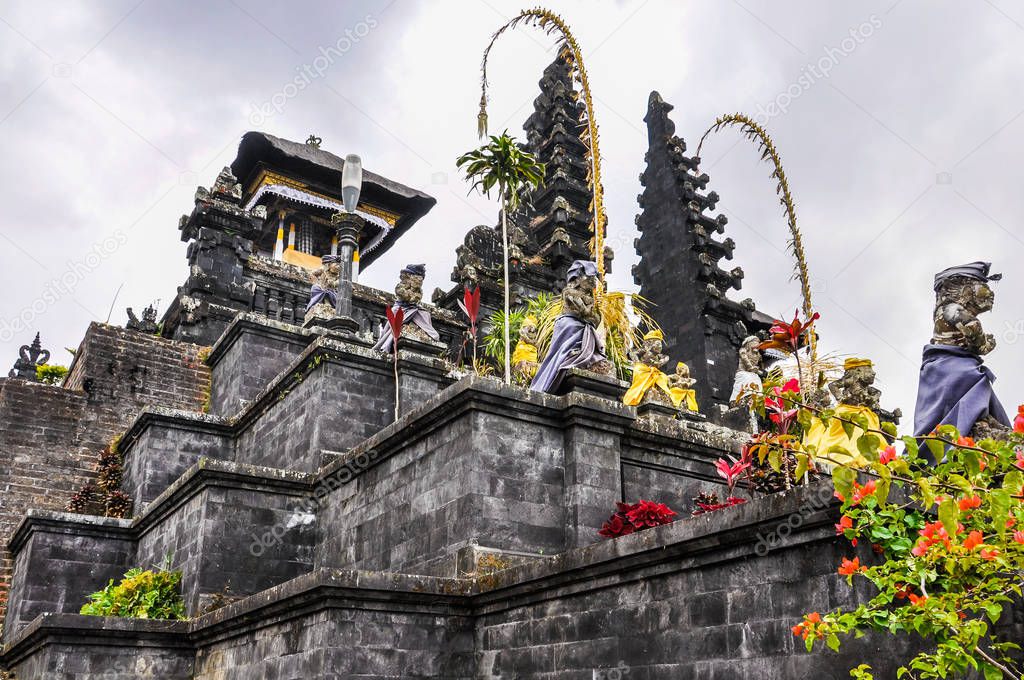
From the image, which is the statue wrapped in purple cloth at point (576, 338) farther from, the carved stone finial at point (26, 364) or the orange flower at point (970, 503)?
the carved stone finial at point (26, 364)

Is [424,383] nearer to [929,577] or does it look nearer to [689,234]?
[929,577]

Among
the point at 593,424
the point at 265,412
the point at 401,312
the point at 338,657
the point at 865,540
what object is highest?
the point at 401,312

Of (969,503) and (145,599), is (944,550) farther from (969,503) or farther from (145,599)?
(145,599)

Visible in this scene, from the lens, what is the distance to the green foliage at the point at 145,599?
33.3 ft

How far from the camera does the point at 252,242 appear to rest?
21969mm

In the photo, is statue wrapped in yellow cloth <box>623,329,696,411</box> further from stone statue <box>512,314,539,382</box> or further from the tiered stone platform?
the tiered stone platform

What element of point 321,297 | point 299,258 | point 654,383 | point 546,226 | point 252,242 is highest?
point 299,258

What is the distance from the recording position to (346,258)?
44.2 ft

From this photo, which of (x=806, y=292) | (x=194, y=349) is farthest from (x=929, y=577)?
(x=806, y=292)

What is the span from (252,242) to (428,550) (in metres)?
15.6

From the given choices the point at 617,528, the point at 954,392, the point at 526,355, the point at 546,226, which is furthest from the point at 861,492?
the point at 546,226

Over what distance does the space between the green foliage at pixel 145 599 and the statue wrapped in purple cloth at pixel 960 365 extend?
27.4 feet

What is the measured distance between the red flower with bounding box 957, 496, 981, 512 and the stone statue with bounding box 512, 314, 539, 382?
9.71 metres

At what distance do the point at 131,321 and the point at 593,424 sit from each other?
12.6m
